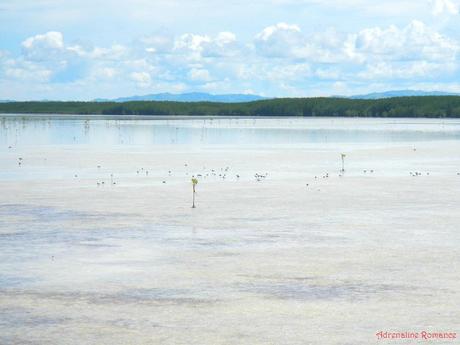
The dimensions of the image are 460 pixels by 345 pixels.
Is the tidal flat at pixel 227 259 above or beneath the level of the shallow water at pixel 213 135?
above

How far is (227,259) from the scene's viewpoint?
14617 millimetres

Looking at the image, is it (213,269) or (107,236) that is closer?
(213,269)

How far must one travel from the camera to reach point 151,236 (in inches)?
671

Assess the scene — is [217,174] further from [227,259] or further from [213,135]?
[213,135]

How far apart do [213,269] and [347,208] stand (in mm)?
8334

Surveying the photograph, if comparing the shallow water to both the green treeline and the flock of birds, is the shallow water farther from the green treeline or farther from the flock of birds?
the green treeline

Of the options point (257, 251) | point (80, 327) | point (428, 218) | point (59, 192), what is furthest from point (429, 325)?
point (59, 192)

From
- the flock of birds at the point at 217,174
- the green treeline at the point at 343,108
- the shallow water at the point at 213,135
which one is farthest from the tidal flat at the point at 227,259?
the green treeline at the point at 343,108

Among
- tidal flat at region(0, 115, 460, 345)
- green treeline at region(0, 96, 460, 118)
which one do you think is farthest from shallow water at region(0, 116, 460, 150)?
green treeline at region(0, 96, 460, 118)

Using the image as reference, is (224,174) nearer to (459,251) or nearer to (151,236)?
(151,236)

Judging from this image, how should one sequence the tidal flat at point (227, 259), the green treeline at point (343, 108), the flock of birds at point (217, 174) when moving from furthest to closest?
the green treeline at point (343, 108) < the flock of birds at point (217, 174) < the tidal flat at point (227, 259)

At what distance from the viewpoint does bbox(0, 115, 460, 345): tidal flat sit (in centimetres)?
1051

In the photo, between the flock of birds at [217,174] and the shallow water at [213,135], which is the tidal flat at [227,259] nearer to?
the flock of birds at [217,174]

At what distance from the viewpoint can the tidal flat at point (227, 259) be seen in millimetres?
10508
